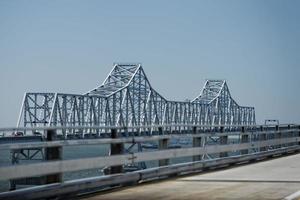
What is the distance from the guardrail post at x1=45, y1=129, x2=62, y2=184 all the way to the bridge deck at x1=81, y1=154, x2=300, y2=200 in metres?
0.63

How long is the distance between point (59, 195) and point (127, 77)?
499ft

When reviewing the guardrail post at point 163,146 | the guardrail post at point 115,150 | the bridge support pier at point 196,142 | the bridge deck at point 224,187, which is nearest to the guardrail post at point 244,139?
the bridge deck at point 224,187

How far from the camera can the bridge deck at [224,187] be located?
10070mm

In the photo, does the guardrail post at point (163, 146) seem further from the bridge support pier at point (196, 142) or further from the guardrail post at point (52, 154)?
the guardrail post at point (52, 154)

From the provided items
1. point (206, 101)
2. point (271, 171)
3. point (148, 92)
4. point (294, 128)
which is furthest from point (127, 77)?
point (271, 171)

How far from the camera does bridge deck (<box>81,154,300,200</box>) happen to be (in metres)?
10.1

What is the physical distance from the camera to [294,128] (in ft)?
88.9

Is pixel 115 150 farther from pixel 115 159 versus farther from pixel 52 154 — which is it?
pixel 52 154

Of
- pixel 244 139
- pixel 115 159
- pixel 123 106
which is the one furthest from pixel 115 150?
pixel 123 106

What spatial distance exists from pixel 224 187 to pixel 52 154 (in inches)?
Answer: 137

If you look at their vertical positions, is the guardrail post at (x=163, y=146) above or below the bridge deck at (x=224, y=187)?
above

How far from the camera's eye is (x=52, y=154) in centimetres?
959

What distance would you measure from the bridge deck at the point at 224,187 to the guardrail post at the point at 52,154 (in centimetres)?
63

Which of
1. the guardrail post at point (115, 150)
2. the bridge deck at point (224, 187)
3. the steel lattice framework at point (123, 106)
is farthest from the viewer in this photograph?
the steel lattice framework at point (123, 106)
